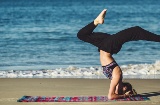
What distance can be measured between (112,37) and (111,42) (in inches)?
3.2

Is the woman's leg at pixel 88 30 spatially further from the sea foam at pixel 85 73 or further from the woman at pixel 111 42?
the sea foam at pixel 85 73

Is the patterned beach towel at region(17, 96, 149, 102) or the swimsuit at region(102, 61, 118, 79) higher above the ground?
the swimsuit at region(102, 61, 118, 79)

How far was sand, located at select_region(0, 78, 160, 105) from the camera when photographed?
8.29 m

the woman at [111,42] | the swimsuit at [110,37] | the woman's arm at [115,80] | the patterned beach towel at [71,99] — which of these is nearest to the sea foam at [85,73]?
the patterned beach towel at [71,99]

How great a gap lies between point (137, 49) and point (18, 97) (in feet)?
42.6

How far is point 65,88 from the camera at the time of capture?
941 centimetres

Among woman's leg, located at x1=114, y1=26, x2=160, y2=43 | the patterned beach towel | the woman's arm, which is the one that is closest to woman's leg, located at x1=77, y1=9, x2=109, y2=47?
woman's leg, located at x1=114, y1=26, x2=160, y2=43

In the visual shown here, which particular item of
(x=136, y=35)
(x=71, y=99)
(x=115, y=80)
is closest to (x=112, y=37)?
(x=136, y=35)

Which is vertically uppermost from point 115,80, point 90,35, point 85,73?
point 90,35

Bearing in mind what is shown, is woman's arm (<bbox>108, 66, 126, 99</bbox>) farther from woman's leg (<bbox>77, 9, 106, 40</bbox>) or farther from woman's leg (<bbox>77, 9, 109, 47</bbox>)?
woman's leg (<bbox>77, 9, 106, 40</bbox>)

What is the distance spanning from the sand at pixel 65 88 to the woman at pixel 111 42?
276 millimetres

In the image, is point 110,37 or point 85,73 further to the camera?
point 85,73

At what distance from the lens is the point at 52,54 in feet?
62.2

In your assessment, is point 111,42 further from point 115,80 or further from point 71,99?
point 71,99
